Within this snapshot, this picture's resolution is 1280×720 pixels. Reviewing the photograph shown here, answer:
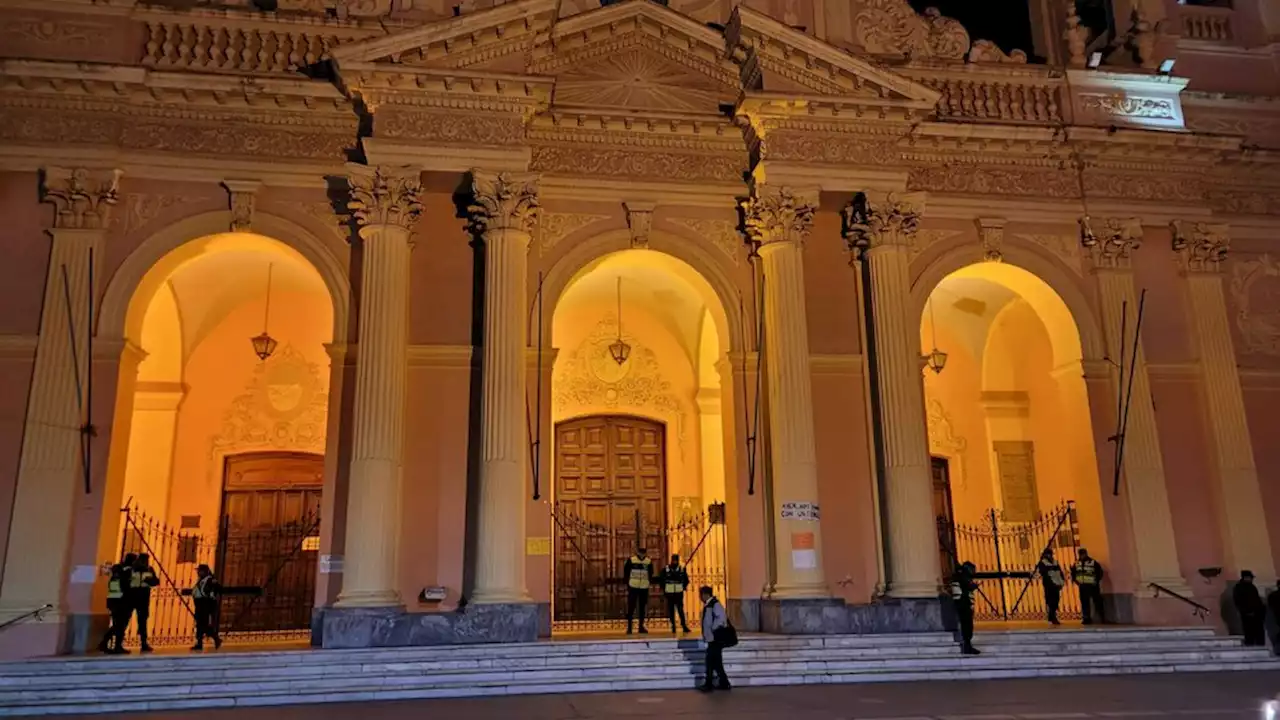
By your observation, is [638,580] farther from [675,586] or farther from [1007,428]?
[1007,428]

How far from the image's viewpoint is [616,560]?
1517cm

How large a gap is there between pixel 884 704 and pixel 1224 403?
28.0ft

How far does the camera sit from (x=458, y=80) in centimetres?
1205

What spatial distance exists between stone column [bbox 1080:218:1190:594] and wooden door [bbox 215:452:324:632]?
11548mm

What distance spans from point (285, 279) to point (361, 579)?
6252mm

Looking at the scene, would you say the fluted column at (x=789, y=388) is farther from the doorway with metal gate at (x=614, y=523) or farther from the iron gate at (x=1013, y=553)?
the iron gate at (x=1013, y=553)

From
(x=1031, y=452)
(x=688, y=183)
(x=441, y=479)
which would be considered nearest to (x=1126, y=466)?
(x=1031, y=452)

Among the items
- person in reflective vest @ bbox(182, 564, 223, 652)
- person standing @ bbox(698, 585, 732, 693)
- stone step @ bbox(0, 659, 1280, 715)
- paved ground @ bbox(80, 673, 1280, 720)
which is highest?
person in reflective vest @ bbox(182, 564, 223, 652)

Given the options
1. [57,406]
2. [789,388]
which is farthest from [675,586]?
[57,406]

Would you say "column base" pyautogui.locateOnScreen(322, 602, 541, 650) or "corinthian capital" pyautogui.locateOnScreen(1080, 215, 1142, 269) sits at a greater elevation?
"corinthian capital" pyautogui.locateOnScreen(1080, 215, 1142, 269)

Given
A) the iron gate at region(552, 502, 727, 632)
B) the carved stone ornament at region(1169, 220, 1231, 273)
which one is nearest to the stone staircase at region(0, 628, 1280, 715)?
the iron gate at region(552, 502, 727, 632)

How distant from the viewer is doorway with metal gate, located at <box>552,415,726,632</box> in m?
14.9

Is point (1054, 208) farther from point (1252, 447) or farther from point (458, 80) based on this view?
point (458, 80)

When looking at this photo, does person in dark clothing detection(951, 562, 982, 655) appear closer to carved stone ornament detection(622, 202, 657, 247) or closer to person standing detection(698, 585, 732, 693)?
person standing detection(698, 585, 732, 693)
